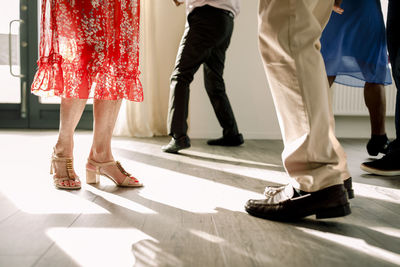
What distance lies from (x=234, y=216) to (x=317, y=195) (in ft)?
0.76

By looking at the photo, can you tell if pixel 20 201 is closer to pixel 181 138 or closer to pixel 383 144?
pixel 181 138

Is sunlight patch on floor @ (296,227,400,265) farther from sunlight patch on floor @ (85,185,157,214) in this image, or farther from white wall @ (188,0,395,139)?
white wall @ (188,0,395,139)

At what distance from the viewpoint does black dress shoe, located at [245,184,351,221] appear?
0.90m

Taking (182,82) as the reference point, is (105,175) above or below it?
below

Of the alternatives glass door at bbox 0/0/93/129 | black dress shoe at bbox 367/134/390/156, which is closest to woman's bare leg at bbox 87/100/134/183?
black dress shoe at bbox 367/134/390/156

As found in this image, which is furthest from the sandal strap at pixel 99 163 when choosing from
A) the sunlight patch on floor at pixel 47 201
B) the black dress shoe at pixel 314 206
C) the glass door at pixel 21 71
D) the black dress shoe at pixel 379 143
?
the glass door at pixel 21 71

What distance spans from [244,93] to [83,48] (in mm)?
2044

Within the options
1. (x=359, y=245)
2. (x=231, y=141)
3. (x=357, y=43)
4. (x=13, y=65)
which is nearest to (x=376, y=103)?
(x=357, y=43)

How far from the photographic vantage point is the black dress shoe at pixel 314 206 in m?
0.90

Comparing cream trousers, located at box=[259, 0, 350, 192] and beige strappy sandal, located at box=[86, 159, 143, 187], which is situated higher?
cream trousers, located at box=[259, 0, 350, 192]

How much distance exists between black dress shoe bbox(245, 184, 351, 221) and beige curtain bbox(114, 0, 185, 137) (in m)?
2.31

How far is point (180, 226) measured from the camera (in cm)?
92

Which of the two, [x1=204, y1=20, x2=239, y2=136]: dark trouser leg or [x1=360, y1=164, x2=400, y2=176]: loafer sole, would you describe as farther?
[x1=204, y1=20, x2=239, y2=136]: dark trouser leg

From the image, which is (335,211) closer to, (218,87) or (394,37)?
(394,37)
